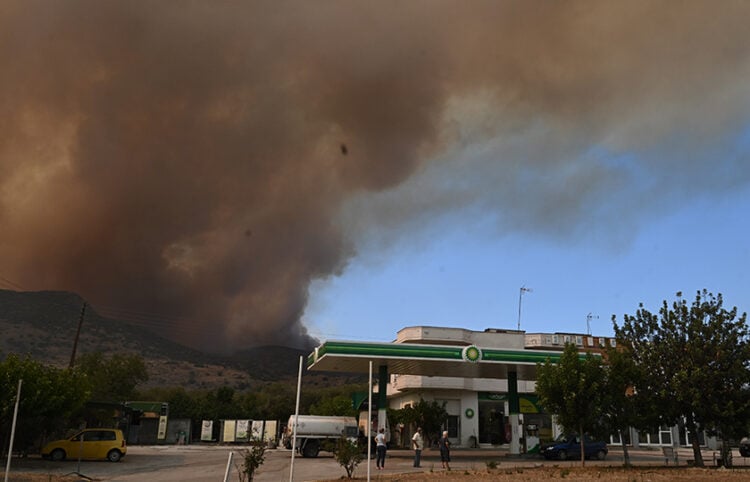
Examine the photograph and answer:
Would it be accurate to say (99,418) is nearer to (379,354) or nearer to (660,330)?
(379,354)

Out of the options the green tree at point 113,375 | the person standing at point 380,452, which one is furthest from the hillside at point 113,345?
the person standing at point 380,452

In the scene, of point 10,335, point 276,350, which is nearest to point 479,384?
point 10,335

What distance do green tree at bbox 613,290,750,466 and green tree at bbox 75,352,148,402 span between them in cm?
6051

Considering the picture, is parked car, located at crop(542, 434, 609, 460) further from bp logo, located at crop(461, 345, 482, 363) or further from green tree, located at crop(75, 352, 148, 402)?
green tree, located at crop(75, 352, 148, 402)

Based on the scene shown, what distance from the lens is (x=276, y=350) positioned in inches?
7392

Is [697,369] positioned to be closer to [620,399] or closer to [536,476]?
[620,399]

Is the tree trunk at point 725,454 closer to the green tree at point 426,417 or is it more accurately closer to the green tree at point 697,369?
the green tree at point 697,369

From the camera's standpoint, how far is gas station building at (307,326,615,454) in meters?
33.8

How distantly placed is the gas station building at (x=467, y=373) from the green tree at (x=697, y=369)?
2555mm

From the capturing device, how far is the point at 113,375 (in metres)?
72.9

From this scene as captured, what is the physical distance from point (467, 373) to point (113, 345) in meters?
120

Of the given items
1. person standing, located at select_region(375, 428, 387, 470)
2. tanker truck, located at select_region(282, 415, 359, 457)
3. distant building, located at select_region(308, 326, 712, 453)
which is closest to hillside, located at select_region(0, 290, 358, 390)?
distant building, located at select_region(308, 326, 712, 453)

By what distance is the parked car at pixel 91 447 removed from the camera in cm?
3006

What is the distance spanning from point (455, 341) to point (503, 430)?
9380 millimetres
